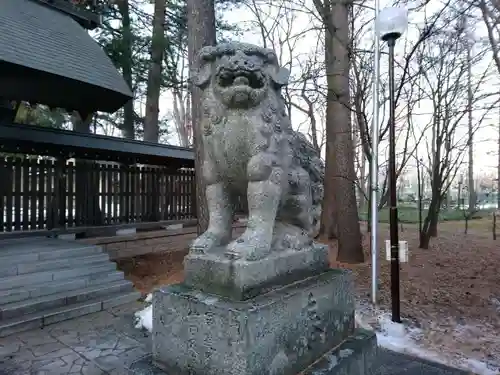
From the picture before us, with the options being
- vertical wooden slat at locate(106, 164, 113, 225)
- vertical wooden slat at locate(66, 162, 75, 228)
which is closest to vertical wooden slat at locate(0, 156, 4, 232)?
vertical wooden slat at locate(66, 162, 75, 228)

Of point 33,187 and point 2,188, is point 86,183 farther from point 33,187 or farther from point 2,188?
point 2,188

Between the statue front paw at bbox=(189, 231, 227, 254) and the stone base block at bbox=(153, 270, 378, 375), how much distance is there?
249 mm

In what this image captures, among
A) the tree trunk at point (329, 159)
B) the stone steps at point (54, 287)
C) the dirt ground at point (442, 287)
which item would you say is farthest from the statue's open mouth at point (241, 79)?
the tree trunk at point (329, 159)

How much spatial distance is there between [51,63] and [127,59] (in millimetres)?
4180

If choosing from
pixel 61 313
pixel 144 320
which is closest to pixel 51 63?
pixel 61 313

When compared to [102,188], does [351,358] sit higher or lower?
lower

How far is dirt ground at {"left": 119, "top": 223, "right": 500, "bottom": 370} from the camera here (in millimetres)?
3889

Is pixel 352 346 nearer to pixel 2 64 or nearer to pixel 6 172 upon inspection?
pixel 2 64

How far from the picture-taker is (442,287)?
5656 mm

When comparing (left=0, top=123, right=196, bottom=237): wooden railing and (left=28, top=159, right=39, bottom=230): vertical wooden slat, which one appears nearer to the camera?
(left=0, top=123, right=196, bottom=237): wooden railing

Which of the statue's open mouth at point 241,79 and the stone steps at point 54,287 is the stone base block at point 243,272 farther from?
the stone steps at point 54,287

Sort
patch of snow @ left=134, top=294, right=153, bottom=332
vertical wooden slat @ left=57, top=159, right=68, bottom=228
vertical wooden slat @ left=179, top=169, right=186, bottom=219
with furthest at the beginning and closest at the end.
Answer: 1. vertical wooden slat @ left=179, top=169, right=186, bottom=219
2. vertical wooden slat @ left=57, top=159, right=68, bottom=228
3. patch of snow @ left=134, top=294, right=153, bottom=332

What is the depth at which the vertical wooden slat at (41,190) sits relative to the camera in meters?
6.25

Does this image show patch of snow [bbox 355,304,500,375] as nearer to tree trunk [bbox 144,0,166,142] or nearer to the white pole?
the white pole
